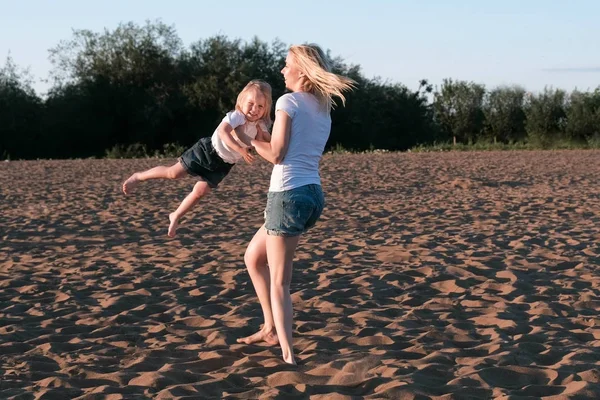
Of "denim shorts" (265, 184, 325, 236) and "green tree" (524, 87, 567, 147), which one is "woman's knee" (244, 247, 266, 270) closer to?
"denim shorts" (265, 184, 325, 236)

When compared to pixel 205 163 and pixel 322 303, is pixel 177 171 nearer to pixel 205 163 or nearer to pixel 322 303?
pixel 205 163

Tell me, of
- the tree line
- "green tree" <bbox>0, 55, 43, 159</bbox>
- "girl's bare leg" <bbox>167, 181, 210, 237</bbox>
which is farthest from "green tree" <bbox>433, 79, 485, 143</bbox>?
"girl's bare leg" <bbox>167, 181, 210, 237</bbox>

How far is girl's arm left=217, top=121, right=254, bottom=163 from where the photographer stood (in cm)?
406

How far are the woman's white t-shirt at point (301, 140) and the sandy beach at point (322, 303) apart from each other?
3.09 feet

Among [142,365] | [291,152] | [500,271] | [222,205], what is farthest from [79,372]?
[222,205]

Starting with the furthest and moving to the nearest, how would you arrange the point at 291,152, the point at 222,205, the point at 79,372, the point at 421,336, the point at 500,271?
the point at 222,205
the point at 500,271
the point at 421,336
the point at 79,372
the point at 291,152

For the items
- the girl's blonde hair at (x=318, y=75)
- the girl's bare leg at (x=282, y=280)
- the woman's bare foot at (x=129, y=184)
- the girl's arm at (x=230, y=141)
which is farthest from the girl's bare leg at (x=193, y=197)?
the girl's blonde hair at (x=318, y=75)

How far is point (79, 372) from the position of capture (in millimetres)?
4336

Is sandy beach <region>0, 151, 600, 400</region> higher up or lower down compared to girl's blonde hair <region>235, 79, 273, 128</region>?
lower down

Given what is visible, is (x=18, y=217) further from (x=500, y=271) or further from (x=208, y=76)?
(x=208, y=76)

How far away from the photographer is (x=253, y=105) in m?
4.12

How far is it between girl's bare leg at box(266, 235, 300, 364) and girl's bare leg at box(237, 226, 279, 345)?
0.15m

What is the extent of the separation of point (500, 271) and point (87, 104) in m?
32.5

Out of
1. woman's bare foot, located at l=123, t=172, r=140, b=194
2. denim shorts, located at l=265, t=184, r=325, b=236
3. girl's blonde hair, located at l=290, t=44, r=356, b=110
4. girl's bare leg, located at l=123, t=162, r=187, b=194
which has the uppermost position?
girl's blonde hair, located at l=290, t=44, r=356, b=110
